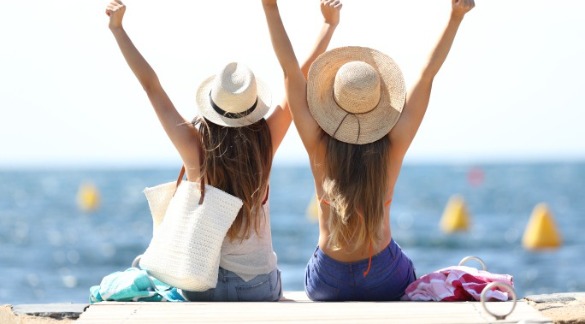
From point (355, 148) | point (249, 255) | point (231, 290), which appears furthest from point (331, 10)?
point (231, 290)

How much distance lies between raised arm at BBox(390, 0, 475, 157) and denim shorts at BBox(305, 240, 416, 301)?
48cm

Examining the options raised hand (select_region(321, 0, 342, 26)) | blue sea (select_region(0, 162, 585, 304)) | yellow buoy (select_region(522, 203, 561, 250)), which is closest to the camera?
raised hand (select_region(321, 0, 342, 26))

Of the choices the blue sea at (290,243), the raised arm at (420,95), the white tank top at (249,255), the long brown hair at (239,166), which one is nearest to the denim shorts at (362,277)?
the white tank top at (249,255)

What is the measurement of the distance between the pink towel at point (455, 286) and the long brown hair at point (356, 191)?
11.4 inches

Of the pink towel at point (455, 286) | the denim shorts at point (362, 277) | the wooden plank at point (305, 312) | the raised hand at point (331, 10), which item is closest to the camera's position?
the wooden plank at point (305, 312)

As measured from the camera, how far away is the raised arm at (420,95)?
4.49m

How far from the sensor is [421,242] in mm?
22828

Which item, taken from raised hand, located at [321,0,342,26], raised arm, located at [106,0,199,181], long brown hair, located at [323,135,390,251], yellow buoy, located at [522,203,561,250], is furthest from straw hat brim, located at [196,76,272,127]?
yellow buoy, located at [522,203,561,250]

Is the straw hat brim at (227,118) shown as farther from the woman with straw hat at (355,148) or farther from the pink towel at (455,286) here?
the pink towel at (455,286)

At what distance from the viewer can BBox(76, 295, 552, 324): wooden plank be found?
392 centimetres

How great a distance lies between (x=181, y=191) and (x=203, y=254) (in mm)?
307

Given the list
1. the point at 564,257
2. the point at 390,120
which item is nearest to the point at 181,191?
the point at 390,120

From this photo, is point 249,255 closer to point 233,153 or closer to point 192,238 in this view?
point 192,238

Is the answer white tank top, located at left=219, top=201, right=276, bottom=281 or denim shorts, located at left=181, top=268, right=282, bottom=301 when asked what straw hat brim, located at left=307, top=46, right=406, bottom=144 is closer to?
white tank top, located at left=219, top=201, right=276, bottom=281
